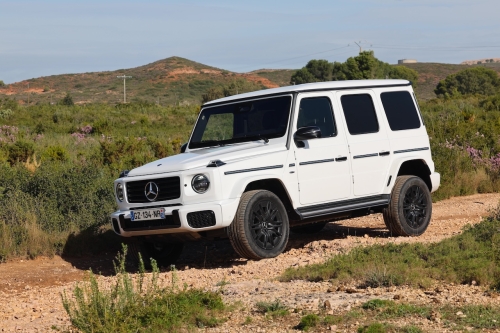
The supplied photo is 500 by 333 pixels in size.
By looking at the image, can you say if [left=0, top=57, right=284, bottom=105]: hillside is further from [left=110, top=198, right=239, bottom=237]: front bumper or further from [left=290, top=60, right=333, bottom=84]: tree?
[left=110, top=198, right=239, bottom=237]: front bumper

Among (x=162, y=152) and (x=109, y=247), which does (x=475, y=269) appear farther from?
(x=162, y=152)

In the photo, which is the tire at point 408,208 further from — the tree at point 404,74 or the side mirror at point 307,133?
the tree at point 404,74

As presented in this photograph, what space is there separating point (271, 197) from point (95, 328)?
3632 millimetres

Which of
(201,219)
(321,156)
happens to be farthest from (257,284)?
(321,156)

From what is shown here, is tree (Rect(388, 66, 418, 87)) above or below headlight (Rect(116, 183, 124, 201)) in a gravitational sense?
above

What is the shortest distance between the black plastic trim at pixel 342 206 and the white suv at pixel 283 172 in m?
0.01

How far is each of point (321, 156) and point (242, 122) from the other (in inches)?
42.6

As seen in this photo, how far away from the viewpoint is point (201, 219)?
Answer: 853 cm

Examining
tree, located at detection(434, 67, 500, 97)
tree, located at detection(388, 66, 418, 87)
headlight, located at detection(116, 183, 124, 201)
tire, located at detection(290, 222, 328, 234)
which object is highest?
tree, located at detection(388, 66, 418, 87)

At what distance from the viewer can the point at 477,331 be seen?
213 inches

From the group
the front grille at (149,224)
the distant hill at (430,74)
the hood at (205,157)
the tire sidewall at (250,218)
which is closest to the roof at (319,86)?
the hood at (205,157)

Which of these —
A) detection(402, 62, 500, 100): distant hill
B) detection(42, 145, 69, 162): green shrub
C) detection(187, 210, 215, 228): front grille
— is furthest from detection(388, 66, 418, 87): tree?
detection(187, 210, 215, 228): front grille

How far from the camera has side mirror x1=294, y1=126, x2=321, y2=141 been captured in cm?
916

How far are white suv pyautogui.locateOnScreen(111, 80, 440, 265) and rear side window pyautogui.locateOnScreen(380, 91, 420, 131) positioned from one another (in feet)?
0.05
